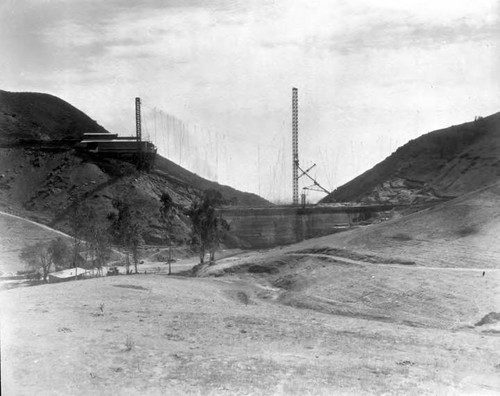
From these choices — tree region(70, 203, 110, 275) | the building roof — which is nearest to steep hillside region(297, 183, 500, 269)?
tree region(70, 203, 110, 275)

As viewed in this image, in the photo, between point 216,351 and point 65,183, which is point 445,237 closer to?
point 216,351

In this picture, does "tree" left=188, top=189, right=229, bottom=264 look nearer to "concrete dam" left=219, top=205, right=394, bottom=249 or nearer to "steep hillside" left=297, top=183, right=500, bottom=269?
"steep hillside" left=297, top=183, right=500, bottom=269

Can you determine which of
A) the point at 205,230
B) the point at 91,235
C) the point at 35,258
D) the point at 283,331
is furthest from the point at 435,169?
the point at 283,331

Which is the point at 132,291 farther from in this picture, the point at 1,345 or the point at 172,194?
the point at 172,194

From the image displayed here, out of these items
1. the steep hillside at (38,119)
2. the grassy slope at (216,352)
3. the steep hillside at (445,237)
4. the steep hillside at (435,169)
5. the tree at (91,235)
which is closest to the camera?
the grassy slope at (216,352)

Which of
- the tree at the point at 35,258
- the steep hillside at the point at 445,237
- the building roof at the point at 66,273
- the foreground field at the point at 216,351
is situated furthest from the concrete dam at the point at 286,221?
the foreground field at the point at 216,351

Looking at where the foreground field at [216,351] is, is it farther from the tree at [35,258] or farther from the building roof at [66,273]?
the tree at [35,258]

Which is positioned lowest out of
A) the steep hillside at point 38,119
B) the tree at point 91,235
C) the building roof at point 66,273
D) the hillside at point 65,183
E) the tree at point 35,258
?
the building roof at point 66,273
